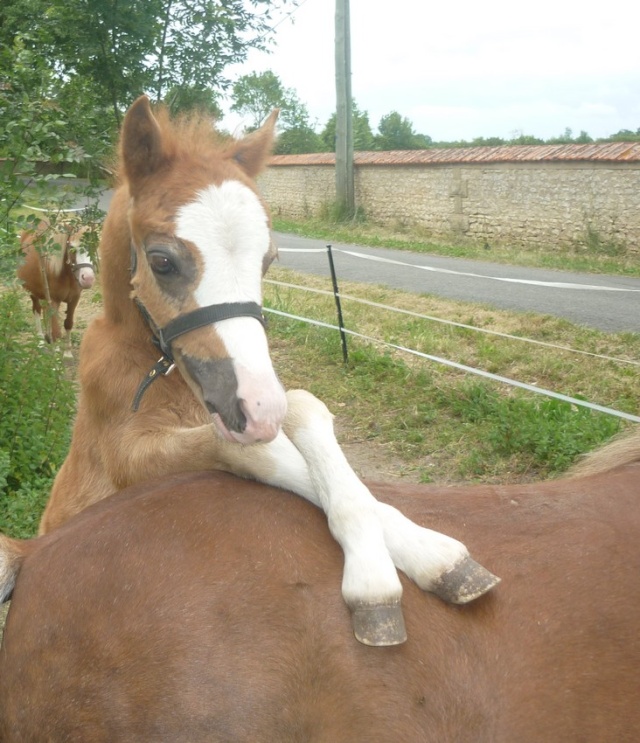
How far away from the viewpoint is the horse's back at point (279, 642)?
1426 mm

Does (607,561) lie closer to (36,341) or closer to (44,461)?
(44,461)

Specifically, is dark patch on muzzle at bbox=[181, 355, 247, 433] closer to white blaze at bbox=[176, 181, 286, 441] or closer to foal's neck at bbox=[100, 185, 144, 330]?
white blaze at bbox=[176, 181, 286, 441]

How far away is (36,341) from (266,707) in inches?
164

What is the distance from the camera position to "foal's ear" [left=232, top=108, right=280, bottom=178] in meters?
2.71

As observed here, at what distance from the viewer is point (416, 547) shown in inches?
63.8

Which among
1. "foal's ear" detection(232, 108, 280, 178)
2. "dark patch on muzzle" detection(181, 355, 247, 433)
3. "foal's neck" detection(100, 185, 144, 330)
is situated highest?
"foal's ear" detection(232, 108, 280, 178)

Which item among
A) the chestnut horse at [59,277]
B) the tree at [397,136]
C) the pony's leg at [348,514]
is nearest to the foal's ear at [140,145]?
the pony's leg at [348,514]

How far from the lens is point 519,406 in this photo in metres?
5.57

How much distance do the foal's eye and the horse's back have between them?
767 millimetres

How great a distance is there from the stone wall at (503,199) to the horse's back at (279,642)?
14806 millimetres

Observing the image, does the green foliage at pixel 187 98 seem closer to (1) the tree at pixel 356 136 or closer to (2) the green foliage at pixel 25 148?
(2) the green foliage at pixel 25 148

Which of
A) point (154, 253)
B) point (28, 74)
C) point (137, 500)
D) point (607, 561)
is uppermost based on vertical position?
point (28, 74)

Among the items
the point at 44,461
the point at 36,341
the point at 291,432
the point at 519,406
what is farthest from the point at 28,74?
the point at 519,406

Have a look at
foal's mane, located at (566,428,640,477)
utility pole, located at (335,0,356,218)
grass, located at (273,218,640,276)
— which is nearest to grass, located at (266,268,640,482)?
foal's mane, located at (566,428,640,477)
